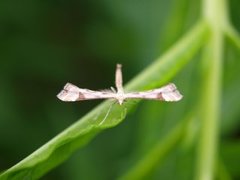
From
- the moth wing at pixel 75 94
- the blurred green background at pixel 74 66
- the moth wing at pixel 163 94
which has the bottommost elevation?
the moth wing at pixel 163 94

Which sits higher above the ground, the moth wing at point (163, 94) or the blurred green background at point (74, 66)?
the blurred green background at point (74, 66)

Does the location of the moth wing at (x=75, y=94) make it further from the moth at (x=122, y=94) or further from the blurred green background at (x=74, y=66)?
the blurred green background at (x=74, y=66)

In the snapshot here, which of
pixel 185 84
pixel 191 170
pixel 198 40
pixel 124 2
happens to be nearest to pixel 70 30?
pixel 124 2

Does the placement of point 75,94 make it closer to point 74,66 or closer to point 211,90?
point 211,90

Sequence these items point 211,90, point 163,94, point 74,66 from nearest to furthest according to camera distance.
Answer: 1. point 163,94
2. point 211,90
3. point 74,66

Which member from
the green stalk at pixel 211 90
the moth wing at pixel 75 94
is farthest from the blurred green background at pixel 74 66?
the moth wing at pixel 75 94

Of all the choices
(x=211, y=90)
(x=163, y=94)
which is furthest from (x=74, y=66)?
(x=163, y=94)
